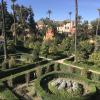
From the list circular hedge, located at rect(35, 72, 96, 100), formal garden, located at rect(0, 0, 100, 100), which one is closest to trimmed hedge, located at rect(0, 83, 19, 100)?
formal garden, located at rect(0, 0, 100, 100)

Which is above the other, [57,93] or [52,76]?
[52,76]

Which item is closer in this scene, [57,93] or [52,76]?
[57,93]

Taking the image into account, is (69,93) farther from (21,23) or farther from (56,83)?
(21,23)

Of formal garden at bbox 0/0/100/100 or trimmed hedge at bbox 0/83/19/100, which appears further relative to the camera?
formal garden at bbox 0/0/100/100

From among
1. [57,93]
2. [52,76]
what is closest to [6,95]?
[57,93]

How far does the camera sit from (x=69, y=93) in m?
19.8

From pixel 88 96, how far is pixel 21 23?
49.0 metres

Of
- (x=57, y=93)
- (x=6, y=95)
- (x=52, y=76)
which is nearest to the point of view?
(x=6, y=95)

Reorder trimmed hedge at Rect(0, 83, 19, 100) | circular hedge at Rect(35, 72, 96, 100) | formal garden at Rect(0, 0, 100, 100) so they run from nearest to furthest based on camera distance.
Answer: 1. circular hedge at Rect(35, 72, 96, 100)
2. trimmed hedge at Rect(0, 83, 19, 100)
3. formal garden at Rect(0, 0, 100, 100)

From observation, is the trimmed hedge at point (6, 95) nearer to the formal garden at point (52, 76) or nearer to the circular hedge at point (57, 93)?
the formal garden at point (52, 76)

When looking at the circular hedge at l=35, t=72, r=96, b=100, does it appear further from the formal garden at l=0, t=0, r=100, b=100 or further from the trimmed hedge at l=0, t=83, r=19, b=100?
the trimmed hedge at l=0, t=83, r=19, b=100

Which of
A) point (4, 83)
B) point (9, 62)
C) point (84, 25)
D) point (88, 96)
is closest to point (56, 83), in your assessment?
point (88, 96)

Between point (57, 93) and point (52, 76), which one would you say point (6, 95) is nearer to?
point (57, 93)

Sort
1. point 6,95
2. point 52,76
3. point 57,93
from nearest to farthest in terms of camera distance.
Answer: point 6,95 → point 57,93 → point 52,76
